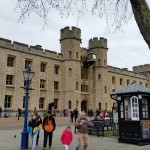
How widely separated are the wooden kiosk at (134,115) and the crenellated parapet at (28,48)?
23855 millimetres

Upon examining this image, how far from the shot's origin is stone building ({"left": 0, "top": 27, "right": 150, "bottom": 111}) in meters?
33.6

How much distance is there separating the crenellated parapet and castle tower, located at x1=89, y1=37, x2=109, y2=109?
26.4ft

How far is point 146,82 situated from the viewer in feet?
204

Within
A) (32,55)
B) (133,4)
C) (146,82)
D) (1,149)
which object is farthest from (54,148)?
(146,82)

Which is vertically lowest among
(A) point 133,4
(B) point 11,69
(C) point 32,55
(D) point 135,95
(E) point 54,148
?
(E) point 54,148

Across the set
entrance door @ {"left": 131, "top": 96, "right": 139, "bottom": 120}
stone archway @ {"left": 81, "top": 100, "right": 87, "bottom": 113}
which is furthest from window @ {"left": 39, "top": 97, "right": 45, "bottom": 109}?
entrance door @ {"left": 131, "top": 96, "right": 139, "bottom": 120}

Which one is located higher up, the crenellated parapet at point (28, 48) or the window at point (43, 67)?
the crenellated parapet at point (28, 48)

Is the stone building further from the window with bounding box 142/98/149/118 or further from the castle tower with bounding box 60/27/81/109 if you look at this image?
the window with bounding box 142/98/149/118

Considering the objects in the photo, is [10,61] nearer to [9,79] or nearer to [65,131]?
[9,79]

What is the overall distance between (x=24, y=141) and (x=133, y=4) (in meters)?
7.69

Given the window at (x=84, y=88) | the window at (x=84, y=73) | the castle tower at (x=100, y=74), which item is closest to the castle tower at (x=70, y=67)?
the window at (x=84, y=73)

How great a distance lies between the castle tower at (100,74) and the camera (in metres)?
43.8

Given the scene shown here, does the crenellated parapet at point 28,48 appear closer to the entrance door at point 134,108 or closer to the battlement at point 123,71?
the battlement at point 123,71

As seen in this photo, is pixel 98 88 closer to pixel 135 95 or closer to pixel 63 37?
pixel 63 37
